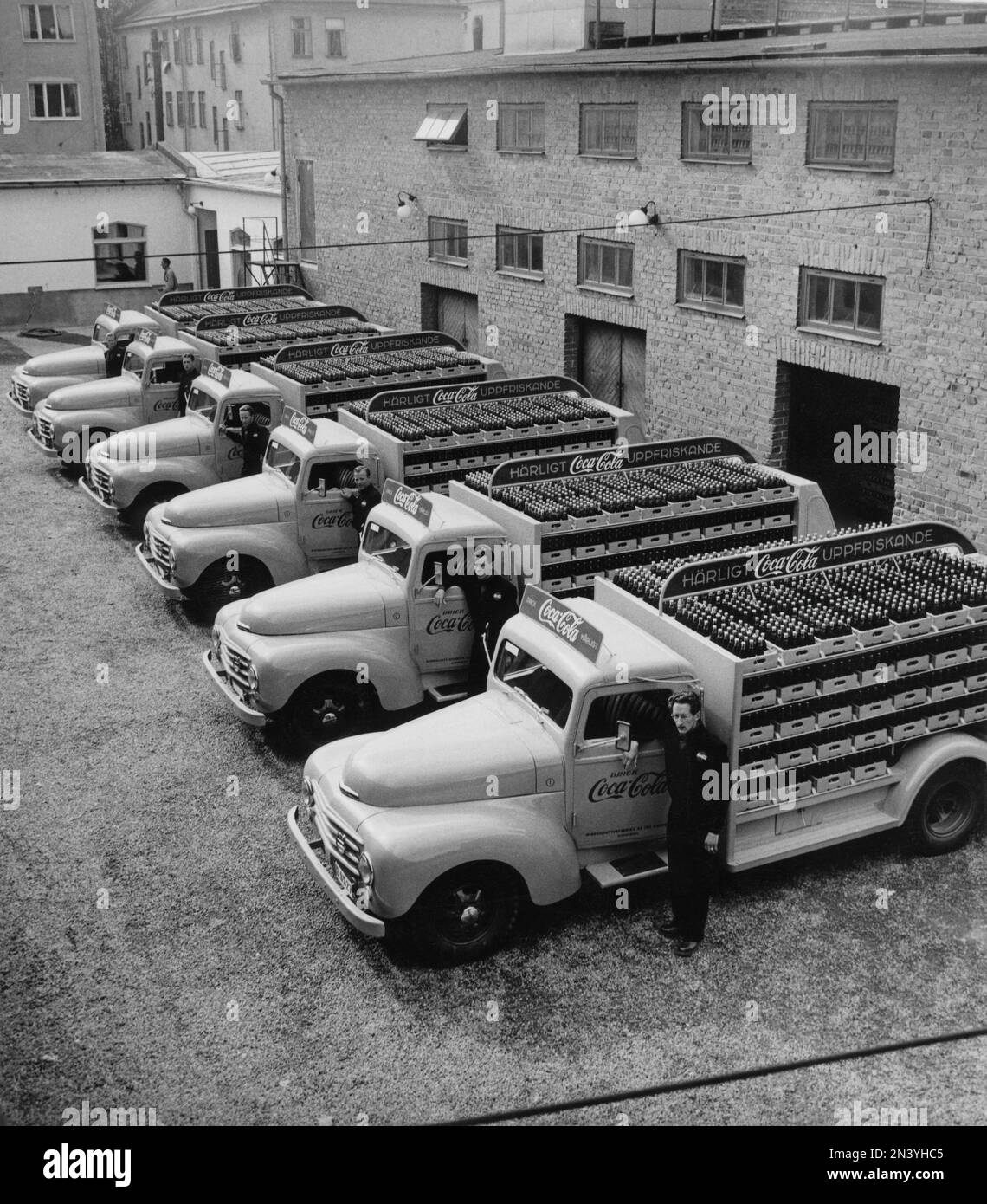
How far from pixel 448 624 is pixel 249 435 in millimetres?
6076

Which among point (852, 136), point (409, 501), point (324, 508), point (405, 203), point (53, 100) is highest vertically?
point (53, 100)

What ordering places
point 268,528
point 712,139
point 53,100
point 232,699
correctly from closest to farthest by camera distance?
point 232,699 < point 268,528 < point 712,139 < point 53,100

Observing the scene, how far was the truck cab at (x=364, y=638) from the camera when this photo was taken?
37.0ft

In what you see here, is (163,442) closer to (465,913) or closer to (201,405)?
(201,405)

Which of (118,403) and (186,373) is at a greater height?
(186,373)

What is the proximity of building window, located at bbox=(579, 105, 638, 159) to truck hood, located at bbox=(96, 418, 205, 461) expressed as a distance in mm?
6797

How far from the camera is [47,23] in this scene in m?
46.7

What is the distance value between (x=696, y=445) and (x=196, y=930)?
7.24 metres

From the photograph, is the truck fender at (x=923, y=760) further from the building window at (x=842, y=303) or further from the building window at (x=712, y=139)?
the building window at (x=712, y=139)

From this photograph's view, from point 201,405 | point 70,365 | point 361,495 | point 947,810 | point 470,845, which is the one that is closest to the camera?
point 470,845

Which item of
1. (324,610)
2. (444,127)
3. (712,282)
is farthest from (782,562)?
(444,127)

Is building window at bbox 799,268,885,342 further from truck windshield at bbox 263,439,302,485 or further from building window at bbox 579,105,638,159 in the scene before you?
truck windshield at bbox 263,439,302,485
